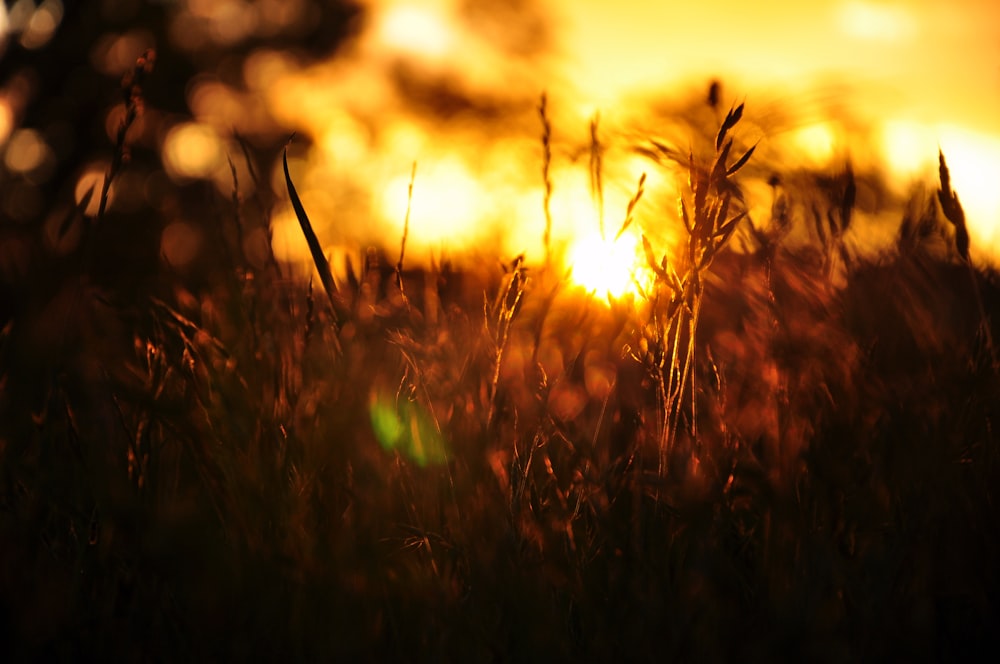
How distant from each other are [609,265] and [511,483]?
17.7 inches

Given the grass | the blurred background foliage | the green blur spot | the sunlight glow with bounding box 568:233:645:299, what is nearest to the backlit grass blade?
the grass

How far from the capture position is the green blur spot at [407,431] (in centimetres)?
130

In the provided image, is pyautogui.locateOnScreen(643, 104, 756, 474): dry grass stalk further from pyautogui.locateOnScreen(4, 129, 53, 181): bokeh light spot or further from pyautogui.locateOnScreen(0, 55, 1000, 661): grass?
pyautogui.locateOnScreen(4, 129, 53, 181): bokeh light spot

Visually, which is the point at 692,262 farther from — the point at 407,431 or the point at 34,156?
the point at 34,156

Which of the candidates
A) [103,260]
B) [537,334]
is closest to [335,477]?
[537,334]

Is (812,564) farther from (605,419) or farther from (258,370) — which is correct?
(258,370)

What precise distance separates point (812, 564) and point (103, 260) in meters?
9.01

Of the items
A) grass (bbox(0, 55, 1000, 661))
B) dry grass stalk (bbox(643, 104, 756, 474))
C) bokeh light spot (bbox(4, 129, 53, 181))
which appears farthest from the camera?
bokeh light spot (bbox(4, 129, 53, 181))

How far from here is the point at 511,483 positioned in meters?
1.13

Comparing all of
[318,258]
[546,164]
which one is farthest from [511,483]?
[546,164]

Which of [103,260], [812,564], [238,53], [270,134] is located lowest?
[812,564]

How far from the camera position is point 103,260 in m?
8.80

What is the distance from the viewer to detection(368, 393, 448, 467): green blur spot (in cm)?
130

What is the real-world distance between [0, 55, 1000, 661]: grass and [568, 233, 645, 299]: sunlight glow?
5 centimetres
